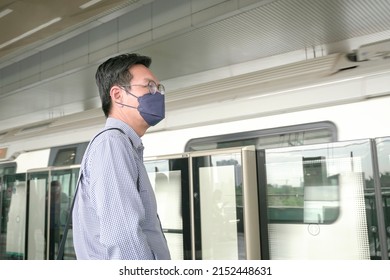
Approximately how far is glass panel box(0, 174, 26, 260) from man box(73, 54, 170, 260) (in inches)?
171

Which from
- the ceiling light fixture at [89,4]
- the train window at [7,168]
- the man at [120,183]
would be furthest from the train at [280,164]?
the train window at [7,168]

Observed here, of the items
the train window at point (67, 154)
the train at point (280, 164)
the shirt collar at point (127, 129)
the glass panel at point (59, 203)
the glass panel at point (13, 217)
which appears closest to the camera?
the shirt collar at point (127, 129)

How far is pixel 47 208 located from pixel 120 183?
13.6 ft

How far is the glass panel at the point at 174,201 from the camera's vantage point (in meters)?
3.49

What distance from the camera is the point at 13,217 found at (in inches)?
215

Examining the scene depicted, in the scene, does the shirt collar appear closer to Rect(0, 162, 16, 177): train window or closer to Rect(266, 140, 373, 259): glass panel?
Rect(266, 140, 373, 259): glass panel

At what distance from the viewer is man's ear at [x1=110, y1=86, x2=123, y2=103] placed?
1.44m

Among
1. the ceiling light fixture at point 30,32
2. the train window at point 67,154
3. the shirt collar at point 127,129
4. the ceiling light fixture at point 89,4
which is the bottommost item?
the shirt collar at point 127,129

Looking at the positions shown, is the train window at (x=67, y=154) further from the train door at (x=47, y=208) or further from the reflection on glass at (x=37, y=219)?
the reflection on glass at (x=37, y=219)

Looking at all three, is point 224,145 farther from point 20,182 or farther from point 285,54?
point 20,182

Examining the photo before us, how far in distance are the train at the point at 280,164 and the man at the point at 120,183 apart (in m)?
1.69

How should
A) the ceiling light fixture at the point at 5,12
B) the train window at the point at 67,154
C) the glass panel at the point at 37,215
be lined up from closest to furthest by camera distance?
the ceiling light fixture at the point at 5,12
the train window at the point at 67,154
the glass panel at the point at 37,215

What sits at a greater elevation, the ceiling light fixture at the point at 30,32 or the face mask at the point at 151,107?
the ceiling light fixture at the point at 30,32

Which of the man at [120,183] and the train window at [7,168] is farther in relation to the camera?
the train window at [7,168]
